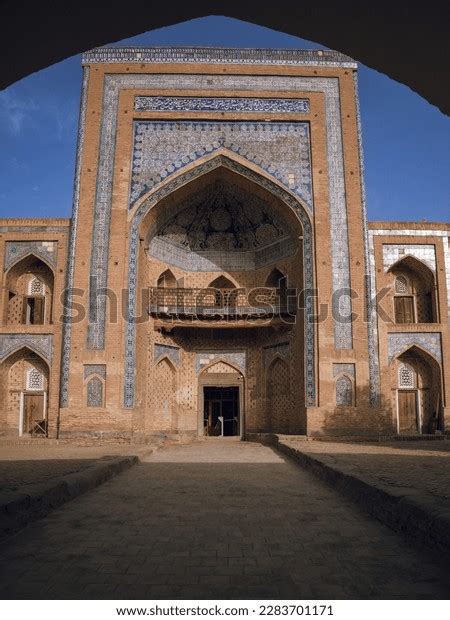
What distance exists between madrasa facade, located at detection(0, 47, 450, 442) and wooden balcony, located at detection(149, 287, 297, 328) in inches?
2.0

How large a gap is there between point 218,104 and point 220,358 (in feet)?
24.8

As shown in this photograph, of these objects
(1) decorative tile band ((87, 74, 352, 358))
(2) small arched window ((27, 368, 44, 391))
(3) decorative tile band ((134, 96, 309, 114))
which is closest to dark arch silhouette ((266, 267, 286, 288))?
(1) decorative tile band ((87, 74, 352, 358))

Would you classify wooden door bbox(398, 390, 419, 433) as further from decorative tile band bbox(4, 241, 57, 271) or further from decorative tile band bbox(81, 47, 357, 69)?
decorative tile band bbox(4, 241, 57, 271)

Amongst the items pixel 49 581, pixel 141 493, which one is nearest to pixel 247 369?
pixel 141 493

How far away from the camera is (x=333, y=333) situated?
14.1 metres

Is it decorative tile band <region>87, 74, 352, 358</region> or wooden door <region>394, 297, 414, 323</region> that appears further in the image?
wooden door <region>394, 297, 414, 323</region>

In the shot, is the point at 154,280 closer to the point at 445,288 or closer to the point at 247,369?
the point at 247,369

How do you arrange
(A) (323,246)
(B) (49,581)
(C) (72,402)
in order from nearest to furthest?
(B) (49,581) → (C) (72,402) → (A) (323,246)

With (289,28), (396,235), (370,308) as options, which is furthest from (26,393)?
(289,28)

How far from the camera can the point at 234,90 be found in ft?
51.3

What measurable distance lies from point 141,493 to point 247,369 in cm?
1171

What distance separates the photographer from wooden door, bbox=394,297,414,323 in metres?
16.0

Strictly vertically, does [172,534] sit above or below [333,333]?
below

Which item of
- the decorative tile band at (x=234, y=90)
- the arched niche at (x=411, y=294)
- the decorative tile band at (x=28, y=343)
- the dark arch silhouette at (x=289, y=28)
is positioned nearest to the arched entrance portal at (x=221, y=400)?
the decorative tile band at (x=234, y=90)
